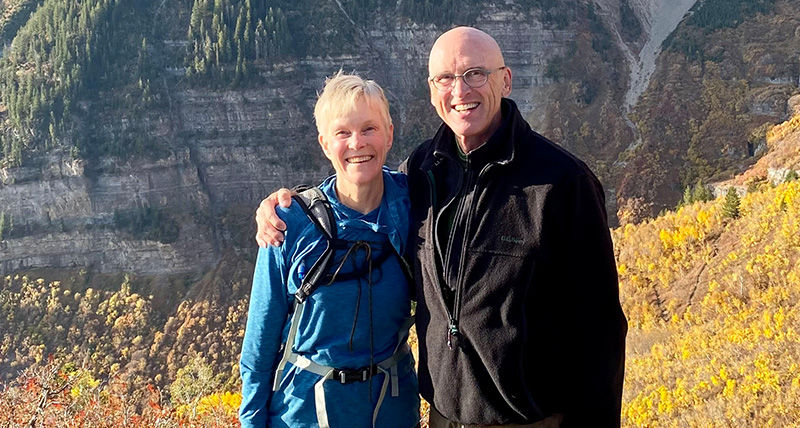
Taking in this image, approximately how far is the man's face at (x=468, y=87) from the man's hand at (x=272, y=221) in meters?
0.99

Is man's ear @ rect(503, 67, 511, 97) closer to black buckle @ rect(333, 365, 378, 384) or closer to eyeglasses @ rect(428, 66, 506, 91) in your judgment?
eyeglasses @ rect(428, 66, 506, 91)

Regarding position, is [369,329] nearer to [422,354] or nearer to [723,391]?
[422,354]

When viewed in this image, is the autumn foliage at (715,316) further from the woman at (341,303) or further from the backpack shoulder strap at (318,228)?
the backpack shoulder strap at (318,228)

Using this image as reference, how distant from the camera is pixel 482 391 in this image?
10.7ft

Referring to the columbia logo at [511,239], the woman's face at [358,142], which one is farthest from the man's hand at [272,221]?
the columbia logo at [511,239]

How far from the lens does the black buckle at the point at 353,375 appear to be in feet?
11.6

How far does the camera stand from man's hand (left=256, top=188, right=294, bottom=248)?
3424 millimetres

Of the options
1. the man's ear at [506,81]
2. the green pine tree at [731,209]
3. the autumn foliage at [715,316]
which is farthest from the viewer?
the green pine tree at [731,209]

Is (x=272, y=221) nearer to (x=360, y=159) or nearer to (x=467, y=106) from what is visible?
(x=360, y=159)

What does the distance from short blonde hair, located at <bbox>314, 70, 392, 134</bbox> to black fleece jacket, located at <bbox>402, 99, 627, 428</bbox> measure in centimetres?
64

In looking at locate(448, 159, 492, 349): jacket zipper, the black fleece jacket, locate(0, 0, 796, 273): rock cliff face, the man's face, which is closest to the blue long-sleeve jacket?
the black fleece jacket

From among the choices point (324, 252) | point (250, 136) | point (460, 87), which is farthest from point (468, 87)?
point (250, 136)

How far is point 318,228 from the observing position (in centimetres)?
349

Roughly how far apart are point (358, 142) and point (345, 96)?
0.83 feet
